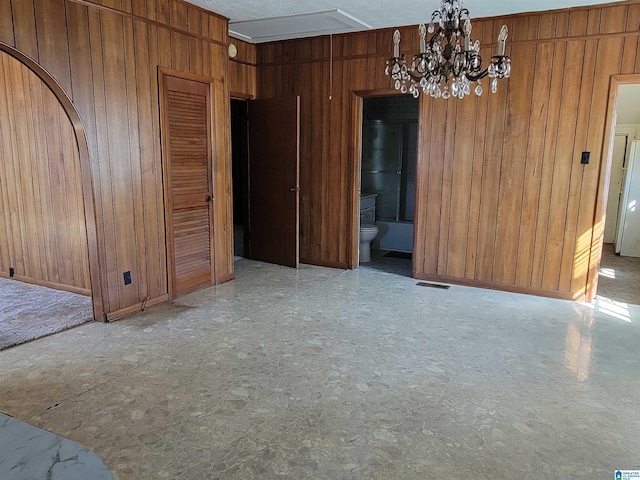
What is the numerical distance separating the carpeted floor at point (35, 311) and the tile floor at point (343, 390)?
8.3 inches

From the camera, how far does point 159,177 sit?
4113 millimetres

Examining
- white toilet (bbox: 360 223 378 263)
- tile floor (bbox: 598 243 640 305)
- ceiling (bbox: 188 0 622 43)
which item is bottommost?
tile floor (bbox: 598 243 640 305)

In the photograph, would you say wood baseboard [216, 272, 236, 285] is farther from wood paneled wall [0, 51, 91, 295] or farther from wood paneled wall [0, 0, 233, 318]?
wood paneled wall [0, 51, 91, 295]

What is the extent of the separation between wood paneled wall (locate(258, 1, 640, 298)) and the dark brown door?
0.40 m

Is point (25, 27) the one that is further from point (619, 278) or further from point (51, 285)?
point (619, 278)

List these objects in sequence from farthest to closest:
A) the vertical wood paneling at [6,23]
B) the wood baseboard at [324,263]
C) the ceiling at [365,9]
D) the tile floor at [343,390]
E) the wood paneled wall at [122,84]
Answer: the wood baseboard at [324,263] → the ceiling at [365,9] → the wood paneled wall at [122,84] → the vertical wood paneling at [6,23] → the tile floor at [343,390]

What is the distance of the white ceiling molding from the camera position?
442 cm

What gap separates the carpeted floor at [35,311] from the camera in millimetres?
3473

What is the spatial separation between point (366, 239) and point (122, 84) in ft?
10.9

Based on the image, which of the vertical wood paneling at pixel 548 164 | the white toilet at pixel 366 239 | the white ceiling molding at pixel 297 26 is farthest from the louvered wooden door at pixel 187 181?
the vertical wood paneling at pixel 548 164

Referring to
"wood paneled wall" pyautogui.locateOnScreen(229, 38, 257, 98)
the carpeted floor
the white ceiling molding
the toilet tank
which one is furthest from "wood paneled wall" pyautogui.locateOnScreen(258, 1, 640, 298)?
the carpeted floor

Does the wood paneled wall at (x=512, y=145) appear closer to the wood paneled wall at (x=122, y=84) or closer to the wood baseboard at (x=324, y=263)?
the wood baseboard at (x=324, y=263)

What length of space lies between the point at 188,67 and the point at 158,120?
0.62m

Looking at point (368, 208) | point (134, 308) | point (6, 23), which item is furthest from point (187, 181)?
point (368, 208)
